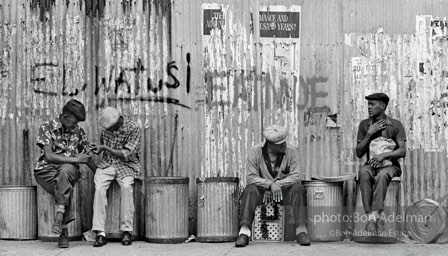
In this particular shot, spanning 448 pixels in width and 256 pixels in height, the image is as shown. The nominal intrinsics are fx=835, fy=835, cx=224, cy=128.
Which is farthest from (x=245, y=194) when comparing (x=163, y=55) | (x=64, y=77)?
(x=64, y=77)

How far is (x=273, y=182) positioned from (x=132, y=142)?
1862 mm

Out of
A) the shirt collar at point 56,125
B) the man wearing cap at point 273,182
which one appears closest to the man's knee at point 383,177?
the man wearing cap at point 273,182

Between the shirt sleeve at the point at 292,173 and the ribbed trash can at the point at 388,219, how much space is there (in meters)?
0.80

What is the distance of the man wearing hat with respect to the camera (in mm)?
10250

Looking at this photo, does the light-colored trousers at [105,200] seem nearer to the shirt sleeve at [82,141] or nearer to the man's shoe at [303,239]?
the shirt sleeve at [82,141]

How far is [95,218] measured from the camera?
402 inches

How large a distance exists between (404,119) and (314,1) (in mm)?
1978

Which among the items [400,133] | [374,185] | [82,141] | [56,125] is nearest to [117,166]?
[82,141]

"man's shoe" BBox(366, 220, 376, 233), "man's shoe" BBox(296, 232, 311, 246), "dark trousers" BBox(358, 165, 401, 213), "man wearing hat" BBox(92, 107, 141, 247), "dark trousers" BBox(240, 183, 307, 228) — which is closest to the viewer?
"man's shoe" BBox(366, 220, 376, 233)

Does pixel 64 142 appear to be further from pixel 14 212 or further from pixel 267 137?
pixel 267 137

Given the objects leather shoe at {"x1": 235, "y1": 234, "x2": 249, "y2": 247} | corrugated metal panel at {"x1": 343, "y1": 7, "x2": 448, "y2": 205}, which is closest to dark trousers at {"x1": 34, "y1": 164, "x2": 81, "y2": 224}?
leather shoe at {"x1": 235, "y1": 234, "x2": 249, "y2": 247}

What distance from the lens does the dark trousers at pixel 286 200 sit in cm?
1015

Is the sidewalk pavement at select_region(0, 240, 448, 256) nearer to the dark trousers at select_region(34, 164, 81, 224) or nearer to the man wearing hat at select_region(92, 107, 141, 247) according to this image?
the man wearing hat at select_region(92, 107, 141, 247)

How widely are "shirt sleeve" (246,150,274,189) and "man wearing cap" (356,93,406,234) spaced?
1162mm
